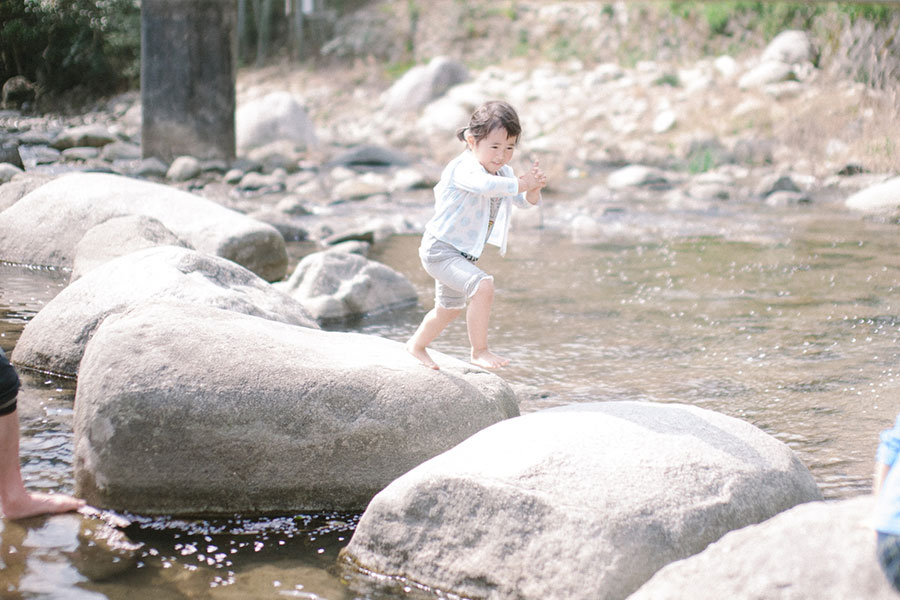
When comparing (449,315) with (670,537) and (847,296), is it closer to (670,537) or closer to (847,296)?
(670,537)

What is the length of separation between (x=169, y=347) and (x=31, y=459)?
31.9 inches

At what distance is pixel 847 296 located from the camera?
7590mm

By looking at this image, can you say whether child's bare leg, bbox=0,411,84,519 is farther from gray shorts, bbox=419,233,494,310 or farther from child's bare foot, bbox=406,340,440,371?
gray shorts, bbox=419,233,494,310

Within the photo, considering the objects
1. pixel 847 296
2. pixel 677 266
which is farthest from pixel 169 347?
pixel 677 266

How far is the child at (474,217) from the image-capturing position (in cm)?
389

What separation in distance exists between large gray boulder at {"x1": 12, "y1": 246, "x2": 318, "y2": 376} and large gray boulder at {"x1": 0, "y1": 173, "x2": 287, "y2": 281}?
80.6 inches

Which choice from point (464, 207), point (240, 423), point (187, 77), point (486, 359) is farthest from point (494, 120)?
point (187, 77)

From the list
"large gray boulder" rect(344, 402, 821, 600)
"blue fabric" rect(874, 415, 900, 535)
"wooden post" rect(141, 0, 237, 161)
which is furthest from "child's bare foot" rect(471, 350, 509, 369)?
"wooden post" rect(141, 0, 237, 161)

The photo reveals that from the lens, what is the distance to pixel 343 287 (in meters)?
6.95

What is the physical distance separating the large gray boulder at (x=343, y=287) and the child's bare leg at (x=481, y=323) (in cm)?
269

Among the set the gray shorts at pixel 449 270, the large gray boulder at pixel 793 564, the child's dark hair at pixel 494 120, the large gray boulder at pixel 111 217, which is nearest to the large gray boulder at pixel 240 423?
the gray shorts at pixel 449 270

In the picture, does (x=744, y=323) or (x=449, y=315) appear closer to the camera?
(x=449, y=315)

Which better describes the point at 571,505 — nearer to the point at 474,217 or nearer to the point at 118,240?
the point at 474,217

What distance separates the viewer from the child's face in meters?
3.88
